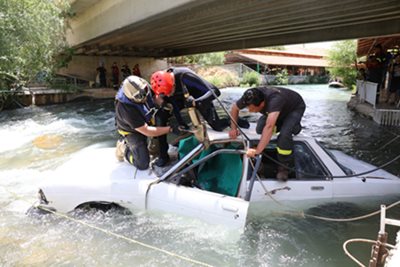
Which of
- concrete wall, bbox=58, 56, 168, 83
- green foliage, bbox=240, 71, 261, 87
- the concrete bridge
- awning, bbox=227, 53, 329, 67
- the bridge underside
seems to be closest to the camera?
the bridge underside

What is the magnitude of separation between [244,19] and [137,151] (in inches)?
380

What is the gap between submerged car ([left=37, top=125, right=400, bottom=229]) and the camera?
14.0ft

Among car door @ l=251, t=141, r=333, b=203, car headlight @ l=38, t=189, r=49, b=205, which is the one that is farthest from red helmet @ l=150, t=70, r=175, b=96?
car headlight @ l=38, t=189, r=49, b=205

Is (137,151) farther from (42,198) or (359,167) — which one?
(359,167)

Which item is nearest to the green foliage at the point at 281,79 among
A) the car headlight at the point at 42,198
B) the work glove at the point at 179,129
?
the work glove at the point at 179,129

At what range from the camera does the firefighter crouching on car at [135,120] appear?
453 cm

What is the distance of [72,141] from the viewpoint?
10922 mm

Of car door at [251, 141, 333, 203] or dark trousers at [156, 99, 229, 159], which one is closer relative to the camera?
car door at [251, 141, 333, 203]

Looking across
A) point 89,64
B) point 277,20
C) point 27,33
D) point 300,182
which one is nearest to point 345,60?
point 277,20

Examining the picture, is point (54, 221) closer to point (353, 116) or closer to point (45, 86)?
point (353, 116)

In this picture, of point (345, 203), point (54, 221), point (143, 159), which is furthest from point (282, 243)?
point (54, 221)

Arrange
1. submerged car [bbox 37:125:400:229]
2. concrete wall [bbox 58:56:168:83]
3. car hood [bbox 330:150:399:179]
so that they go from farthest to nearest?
concrete wall [bbox 58:56:168:83], car hood [bbox 330:150:399:179], submerged car [bbox 37:125:400:229]

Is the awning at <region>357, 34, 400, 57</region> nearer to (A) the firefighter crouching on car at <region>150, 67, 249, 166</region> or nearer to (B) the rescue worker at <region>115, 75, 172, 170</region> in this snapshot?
(A) the firefighter crouching on car at <region>150, 67, 249, 166</region>

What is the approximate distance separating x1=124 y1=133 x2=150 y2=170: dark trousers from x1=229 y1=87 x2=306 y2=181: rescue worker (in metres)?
1.23
